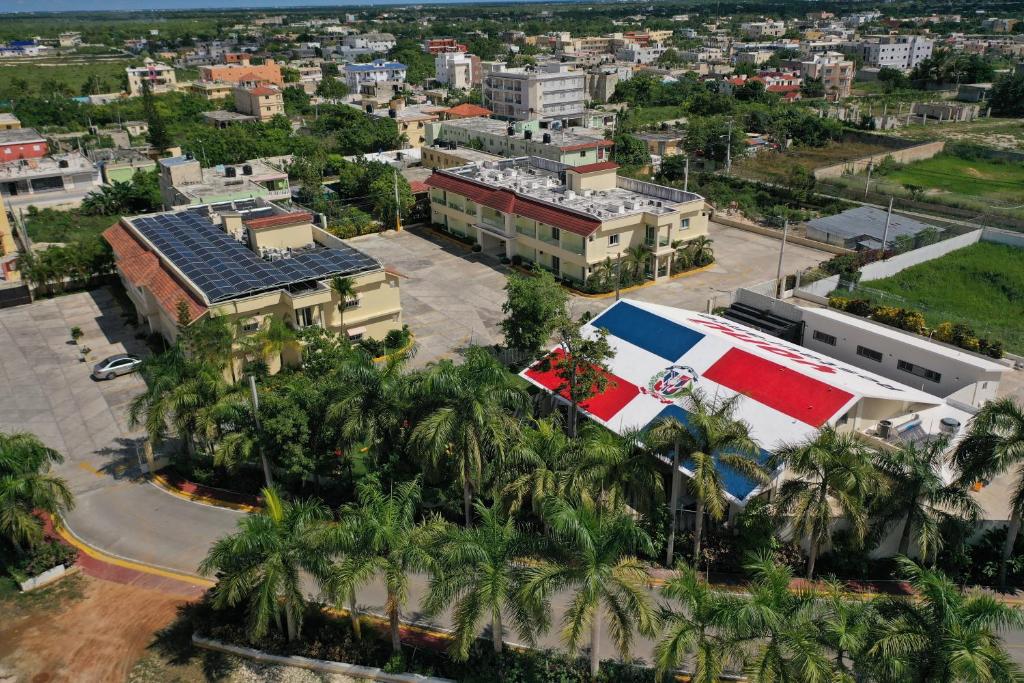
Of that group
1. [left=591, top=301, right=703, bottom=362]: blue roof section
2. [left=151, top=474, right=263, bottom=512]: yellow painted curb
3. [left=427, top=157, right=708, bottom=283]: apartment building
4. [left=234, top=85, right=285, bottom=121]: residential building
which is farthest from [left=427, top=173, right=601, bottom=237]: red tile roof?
[left=234, top=85, right=285, bottom=121]: residential building

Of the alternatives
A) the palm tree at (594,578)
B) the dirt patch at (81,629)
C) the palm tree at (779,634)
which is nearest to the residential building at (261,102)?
the dirt patch at (81,629)

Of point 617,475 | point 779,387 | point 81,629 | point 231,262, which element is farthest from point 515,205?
point 81,629

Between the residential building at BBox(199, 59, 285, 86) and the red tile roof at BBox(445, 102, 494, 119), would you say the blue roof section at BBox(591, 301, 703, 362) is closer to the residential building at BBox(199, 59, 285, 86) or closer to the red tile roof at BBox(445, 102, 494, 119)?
the red tile roof at BBox(445, 102, 494, 119)

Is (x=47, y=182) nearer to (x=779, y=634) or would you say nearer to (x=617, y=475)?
(x=617, y=475)

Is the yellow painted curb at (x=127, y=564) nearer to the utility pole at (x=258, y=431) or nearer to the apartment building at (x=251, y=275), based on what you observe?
the utility pole at (x=258, y=431)

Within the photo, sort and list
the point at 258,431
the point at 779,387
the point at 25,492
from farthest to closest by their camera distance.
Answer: the point at 779,387 → the point at 258,431 → the point at 25,492

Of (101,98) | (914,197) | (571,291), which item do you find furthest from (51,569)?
(101,98)

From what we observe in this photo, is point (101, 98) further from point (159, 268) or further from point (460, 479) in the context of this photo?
point (460, 479)
